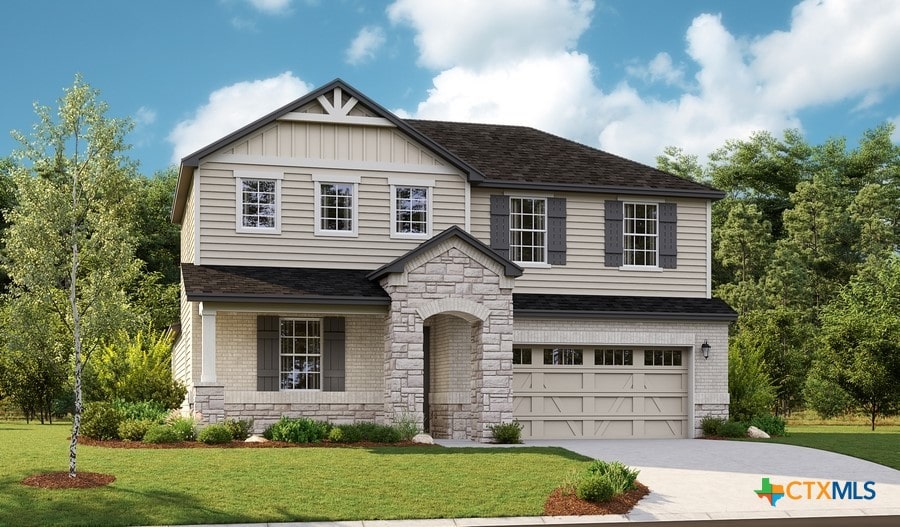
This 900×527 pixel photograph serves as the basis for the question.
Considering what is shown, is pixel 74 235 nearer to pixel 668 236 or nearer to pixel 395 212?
pixel 395 212

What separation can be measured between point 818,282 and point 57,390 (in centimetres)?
3448

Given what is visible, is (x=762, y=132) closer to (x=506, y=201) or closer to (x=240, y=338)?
(x=506, y=201)

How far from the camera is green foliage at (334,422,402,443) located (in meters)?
20.6

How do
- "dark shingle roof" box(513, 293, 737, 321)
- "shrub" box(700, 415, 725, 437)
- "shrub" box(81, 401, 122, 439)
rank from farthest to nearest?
"shrub" box(700, 415, 725, 437) → "dark shingle roof" box(513, 293, 737, 321) → "shrub" box(81, 401, 122, 439)

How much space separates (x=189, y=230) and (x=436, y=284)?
7519 millimetres

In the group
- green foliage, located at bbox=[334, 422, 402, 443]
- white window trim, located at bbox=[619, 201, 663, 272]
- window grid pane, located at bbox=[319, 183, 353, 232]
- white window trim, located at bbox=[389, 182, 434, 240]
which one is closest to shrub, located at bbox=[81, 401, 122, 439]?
green foliage, located at bbox=[334, 422, 402, 443]

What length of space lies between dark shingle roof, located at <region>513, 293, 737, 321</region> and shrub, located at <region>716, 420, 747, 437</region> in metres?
2.54

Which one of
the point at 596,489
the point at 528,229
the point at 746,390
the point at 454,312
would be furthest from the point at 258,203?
the point at 746,390

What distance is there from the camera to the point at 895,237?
50.0m

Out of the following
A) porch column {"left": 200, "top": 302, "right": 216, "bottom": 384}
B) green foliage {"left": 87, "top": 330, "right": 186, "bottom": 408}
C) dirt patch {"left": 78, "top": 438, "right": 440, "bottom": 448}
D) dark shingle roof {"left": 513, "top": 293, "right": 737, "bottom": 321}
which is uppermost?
dark shingle roof {"left": 513, "top": 293, "right": 737, "bottom": 321}

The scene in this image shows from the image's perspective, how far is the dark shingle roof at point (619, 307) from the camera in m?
24.3

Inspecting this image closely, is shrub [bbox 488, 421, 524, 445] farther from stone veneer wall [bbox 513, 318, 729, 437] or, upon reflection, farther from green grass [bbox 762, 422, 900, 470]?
green grass [bbox 762, 422, 900, 470]

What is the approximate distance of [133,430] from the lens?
2028 cm

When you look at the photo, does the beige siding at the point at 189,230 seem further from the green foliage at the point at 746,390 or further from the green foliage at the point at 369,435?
the green foliage at the point at 746,390
